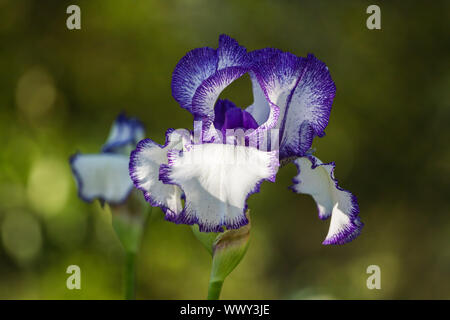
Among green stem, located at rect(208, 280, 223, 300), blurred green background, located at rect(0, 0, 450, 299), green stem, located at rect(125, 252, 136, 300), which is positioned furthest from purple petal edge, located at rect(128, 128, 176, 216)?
blurred green background, located at rect(0, 0, 450, 299)

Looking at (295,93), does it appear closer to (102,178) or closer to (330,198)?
(330,198)

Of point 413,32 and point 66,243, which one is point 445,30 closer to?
point 413,32

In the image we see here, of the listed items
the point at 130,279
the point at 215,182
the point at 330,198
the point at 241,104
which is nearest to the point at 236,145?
the point at 215,182

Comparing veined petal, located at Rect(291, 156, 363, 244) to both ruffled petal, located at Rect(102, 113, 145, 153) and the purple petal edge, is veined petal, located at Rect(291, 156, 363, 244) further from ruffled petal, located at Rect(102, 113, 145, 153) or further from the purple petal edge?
ruffled petal, located at Rect(102, 113, 145, 153)

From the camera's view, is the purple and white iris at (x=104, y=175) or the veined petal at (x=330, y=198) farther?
the purple and white iris at (x=104, y=175)

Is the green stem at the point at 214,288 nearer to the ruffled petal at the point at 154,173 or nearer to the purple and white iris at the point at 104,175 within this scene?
the ruffled petal at the point at 154,173

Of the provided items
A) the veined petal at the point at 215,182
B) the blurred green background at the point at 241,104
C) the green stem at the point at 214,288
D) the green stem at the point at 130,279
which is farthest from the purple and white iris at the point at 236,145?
the blurred green background at the point at 241,104
